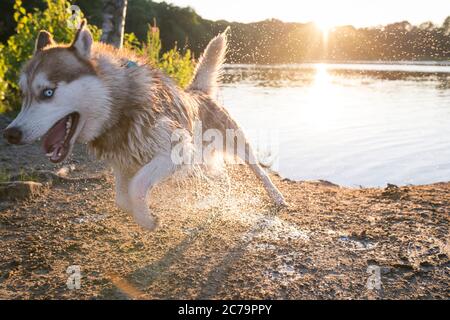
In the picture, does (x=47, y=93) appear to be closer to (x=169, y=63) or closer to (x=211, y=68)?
(x=211, y=68)

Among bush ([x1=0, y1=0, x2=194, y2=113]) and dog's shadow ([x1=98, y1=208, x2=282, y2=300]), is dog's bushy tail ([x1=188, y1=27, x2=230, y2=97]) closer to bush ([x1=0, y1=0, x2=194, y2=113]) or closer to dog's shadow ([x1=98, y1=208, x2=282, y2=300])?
dog's shadow ([x1=98, y1=208, x2=282, y2=300])

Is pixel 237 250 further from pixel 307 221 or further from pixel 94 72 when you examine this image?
pixel 94 72

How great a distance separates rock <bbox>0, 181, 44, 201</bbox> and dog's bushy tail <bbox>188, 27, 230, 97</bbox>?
213 cm

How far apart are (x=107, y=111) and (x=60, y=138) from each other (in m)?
0.40

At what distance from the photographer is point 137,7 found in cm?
4169

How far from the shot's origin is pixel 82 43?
323 cm

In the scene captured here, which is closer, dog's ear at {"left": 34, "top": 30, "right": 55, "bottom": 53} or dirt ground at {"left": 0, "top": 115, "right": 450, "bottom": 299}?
dirt ground at {"left": 0, "top": 115, "right": 450, "bottom": 299}

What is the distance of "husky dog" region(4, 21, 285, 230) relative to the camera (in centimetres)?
300

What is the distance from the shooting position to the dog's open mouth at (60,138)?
3.10m

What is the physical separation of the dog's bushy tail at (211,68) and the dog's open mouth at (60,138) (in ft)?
6.52

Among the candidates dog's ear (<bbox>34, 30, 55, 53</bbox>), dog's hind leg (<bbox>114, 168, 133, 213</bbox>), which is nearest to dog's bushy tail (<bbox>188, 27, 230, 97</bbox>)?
dog's hind leg (<bbox>114, 168, 133, 213</bbox>)

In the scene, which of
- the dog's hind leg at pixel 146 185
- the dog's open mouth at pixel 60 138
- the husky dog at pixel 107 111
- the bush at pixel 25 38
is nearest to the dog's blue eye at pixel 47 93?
the husky dog at pixel 107 111

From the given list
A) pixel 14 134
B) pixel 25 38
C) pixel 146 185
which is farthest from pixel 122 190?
pixel 25 38

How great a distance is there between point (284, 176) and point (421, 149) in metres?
3.23
